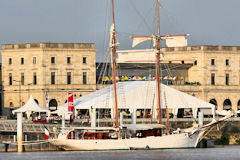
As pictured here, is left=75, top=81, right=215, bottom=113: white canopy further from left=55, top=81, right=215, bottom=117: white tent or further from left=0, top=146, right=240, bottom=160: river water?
left=0, top=146, right=240, bottom=160: river water

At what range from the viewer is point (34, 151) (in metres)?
91.0

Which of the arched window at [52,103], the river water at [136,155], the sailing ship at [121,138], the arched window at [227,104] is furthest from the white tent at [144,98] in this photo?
the arched window at [227,104]

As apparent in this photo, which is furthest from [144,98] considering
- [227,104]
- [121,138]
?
[227,104]

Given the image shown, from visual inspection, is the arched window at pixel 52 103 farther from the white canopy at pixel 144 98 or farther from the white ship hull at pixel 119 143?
the white ship hull at pixel 119 143

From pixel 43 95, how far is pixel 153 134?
2185 inches

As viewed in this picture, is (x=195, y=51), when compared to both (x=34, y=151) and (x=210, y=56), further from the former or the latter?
(x=34, y=151)

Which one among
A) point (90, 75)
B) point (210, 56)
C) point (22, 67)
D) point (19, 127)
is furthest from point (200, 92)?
point (19, 127)

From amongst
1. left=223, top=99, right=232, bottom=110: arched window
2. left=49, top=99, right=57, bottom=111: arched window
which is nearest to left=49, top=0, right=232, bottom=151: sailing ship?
left=49, top=99, right=57, bottom=111: arched window

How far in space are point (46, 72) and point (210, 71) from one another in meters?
28.9

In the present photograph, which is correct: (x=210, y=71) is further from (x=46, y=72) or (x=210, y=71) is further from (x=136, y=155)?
(x=136, y=155)

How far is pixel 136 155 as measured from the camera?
8419 centimetres

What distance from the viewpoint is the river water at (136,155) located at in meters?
80.2

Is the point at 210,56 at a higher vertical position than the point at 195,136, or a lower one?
higher

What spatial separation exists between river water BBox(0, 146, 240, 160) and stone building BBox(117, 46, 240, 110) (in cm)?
6374
